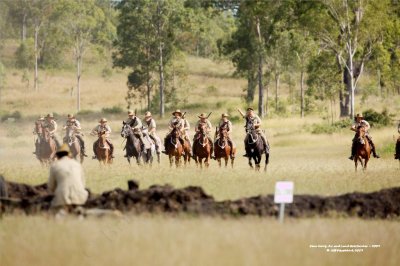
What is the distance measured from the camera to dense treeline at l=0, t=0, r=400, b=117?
4656 cm

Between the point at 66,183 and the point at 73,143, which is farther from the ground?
the point at 66,183

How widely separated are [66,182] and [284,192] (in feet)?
10.3

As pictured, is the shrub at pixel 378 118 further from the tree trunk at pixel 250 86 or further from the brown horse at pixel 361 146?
the tree trunk at pixel 250 86

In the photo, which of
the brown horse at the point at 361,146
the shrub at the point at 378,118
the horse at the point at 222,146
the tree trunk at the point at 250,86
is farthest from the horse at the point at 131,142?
the tree trunk at the point at 250,86

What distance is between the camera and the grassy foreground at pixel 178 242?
13.2m

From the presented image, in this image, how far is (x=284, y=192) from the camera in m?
13.9

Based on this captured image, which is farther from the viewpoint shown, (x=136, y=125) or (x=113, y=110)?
(x=113, y=110)

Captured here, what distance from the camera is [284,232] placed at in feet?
47.0

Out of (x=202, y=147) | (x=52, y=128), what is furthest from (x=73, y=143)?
(x=202, y=147)

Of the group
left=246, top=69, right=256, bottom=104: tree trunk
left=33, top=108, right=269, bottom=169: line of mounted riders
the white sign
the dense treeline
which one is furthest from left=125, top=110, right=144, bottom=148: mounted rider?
left=246, top=69, right=256, bottom=104: tree trunk

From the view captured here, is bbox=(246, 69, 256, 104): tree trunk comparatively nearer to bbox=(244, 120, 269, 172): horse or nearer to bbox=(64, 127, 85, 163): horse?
bbox=(64, 127, 85, 163): horse

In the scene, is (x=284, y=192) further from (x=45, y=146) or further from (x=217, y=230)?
(x=45, y=146)

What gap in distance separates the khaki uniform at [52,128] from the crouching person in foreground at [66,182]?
1270 cm

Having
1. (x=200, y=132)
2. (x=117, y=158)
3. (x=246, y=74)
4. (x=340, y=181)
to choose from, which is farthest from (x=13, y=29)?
(x=340, y=181)
